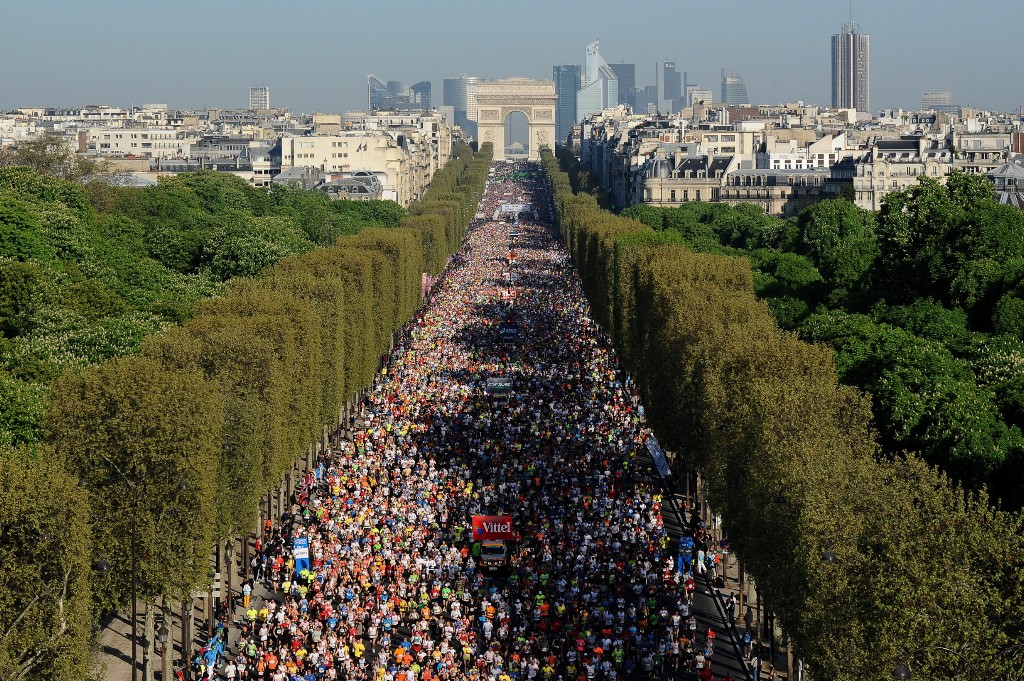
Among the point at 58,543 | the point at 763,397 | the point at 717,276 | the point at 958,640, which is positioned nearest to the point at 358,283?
the point at 717,276

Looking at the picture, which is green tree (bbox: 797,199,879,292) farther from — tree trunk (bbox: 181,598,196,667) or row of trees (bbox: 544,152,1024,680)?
tree trunk (bbox: 181,598,196,667)

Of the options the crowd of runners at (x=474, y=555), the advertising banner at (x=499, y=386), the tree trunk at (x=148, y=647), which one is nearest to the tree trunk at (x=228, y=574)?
the crowd of runners at (x=474, y=555)

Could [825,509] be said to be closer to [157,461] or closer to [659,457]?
[157,461]

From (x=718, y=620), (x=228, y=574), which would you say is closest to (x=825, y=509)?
(x=718, y=620)

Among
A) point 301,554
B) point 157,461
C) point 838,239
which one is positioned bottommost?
point 301,554

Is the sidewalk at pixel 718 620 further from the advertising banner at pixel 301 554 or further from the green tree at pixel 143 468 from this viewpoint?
the green tree at pixel 143 468

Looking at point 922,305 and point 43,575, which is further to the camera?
point 922,305

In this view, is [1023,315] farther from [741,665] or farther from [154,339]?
[154,339]

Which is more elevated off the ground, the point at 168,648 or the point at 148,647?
the point at 148,647
